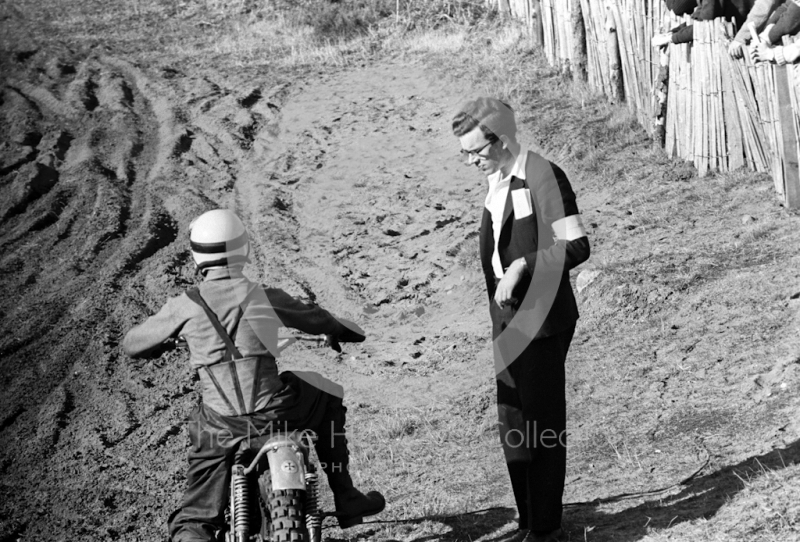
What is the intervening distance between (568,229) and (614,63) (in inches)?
291

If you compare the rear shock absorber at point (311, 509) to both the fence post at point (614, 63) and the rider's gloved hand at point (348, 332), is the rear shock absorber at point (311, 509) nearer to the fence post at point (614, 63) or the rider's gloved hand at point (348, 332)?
the rider's gloved hand at point (348, 332)

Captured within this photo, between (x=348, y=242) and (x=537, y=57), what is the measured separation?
485cm

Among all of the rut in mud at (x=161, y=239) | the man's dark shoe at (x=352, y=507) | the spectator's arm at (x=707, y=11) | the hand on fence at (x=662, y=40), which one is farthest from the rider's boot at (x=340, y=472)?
the hand on fence at (x=662, y=40)

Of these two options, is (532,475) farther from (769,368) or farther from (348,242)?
(348,242)

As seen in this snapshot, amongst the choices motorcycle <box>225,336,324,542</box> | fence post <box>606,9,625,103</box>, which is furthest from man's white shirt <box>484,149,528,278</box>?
fence post <box>606,9,625,103</box>

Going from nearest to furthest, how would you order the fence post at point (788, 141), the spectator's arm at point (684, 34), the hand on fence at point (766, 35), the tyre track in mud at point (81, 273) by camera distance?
the tyre track in mud at point (81, 273)
the hand on fence at point (766, 35)
the fence post at point (788, 141)
the spectator's arm at point (684, 34)

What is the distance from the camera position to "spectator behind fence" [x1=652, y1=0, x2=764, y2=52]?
7195 millimetres

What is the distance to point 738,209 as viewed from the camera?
8.19 metres

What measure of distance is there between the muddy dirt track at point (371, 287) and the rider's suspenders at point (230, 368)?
1.40 metres

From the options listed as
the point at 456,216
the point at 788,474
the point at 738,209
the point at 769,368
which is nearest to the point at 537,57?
the point at 456,216

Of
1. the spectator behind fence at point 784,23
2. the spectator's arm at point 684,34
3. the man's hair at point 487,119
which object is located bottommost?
the spectator's arm at point 684,34

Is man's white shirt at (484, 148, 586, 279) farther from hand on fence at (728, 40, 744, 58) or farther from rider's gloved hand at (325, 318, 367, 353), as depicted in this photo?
hand on fence at (728, 40, 744, 58)

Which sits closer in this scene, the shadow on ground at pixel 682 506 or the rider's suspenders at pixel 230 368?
the rider's suspenders at pixel 230 368

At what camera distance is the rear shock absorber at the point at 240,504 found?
12.3 ft
